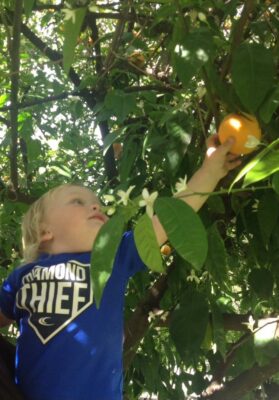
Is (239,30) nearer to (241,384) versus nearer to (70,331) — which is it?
(70,331)

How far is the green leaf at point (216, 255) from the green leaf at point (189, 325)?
0.15 meters

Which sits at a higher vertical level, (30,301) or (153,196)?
(153,196)

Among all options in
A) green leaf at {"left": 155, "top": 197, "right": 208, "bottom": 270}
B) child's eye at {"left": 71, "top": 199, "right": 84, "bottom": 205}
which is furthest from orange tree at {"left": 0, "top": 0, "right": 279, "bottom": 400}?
child's eye at {"left": 71, "top": 199, "right": 84, "bottom": 205}

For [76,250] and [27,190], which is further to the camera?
[27,190]

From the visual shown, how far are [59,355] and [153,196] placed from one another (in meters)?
0.66

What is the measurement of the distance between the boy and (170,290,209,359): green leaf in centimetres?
21

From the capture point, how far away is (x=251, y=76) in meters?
1.06

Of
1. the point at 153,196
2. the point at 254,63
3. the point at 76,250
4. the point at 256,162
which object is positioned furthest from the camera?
the point at 76,250

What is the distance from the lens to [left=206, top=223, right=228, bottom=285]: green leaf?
4.78ft

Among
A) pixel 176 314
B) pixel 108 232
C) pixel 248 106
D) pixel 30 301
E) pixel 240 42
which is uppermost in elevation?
pixel 240 42

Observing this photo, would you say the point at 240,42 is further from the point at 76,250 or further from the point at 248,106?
the point at 76,250

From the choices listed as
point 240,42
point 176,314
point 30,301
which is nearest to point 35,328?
point 30,301

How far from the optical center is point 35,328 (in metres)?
1.45

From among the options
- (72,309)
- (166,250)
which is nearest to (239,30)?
(72,309)
